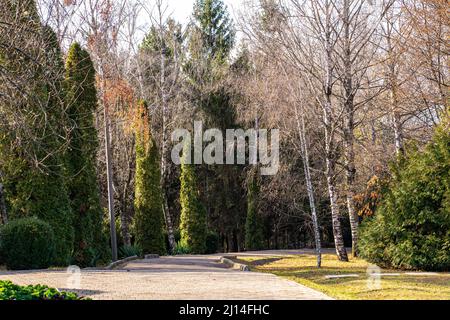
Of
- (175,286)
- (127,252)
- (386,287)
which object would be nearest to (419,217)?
(386,287)

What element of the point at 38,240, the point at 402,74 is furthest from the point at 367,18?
the point at 38,240

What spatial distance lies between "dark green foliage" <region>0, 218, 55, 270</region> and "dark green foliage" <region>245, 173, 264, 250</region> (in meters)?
18.7

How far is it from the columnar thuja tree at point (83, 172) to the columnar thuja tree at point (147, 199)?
23.0 ft

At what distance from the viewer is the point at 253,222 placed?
3419cm

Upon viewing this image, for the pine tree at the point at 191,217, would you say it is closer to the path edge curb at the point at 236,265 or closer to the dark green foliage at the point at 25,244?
the path edge curb at the point at 236,265

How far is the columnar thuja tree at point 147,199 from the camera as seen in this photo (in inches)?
1133

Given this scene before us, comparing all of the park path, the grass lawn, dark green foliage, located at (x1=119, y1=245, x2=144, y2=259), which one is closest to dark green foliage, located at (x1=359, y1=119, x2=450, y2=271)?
the grass lawn

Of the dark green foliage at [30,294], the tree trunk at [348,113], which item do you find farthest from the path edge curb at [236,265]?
the dark green foliage at [30,294]

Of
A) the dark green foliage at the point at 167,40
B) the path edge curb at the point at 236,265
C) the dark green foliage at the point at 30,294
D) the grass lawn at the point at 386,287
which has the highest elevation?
the dark green foliage at the point at 167,40

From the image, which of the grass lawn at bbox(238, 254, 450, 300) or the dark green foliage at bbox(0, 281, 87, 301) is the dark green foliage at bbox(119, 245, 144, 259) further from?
the dark green foliage at bbox(0, 281, 87, 301)

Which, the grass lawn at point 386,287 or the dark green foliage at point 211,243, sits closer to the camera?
the grass lawn at point 386,287

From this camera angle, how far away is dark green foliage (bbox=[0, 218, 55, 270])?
15828 millimetres

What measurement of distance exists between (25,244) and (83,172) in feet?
17.1
